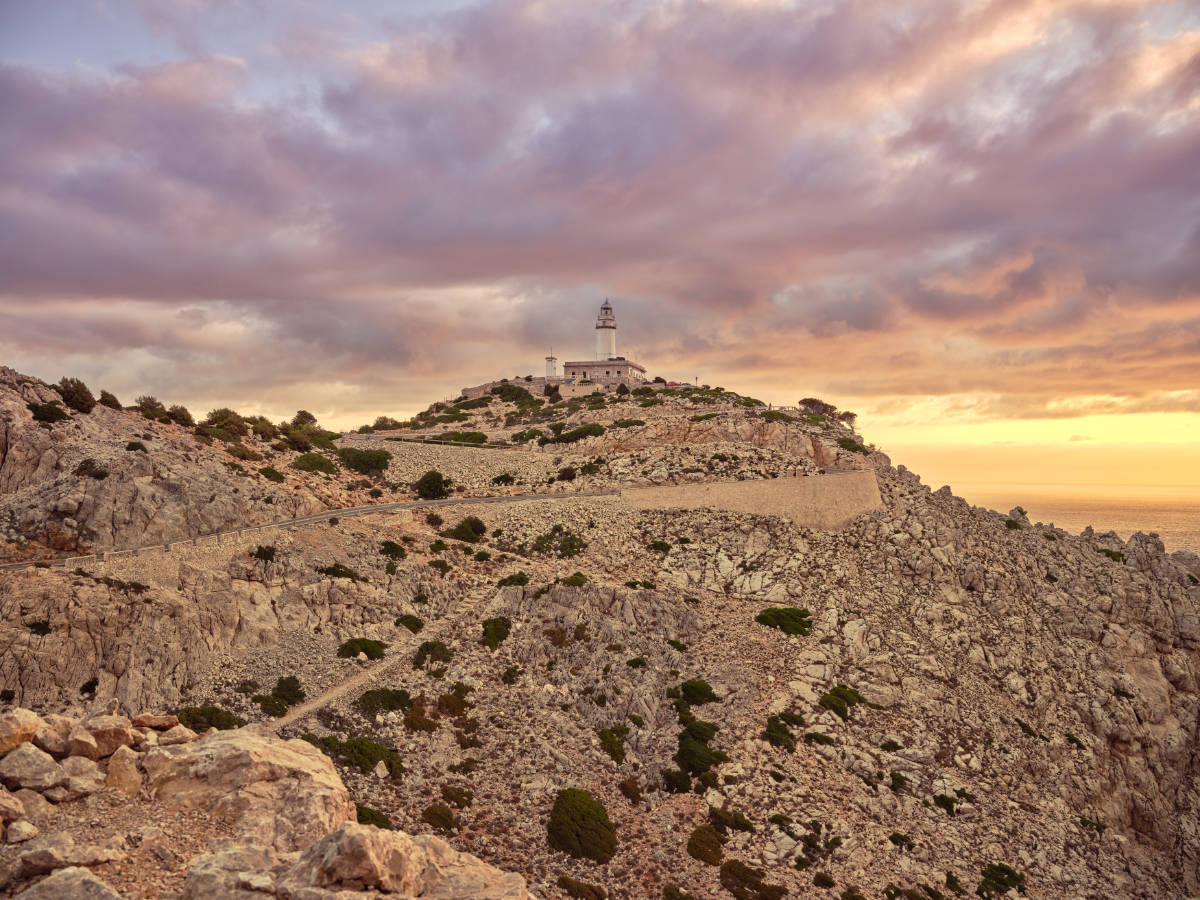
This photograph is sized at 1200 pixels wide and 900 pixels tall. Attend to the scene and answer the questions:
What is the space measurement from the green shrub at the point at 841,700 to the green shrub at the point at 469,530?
2563cm

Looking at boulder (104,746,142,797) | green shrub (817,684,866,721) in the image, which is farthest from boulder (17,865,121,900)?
green shrub (817,684,866,721)

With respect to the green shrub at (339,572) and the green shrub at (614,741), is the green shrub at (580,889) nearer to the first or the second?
the green shrub at (614,741)

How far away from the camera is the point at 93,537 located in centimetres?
3719

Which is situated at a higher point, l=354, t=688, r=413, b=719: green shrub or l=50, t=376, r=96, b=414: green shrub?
l=50, t=376, r=96, b=414: green shrub

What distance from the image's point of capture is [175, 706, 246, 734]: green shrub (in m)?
27.8

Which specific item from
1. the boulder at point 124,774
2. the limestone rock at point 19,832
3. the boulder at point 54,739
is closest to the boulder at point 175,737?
the boulder at point 124,774

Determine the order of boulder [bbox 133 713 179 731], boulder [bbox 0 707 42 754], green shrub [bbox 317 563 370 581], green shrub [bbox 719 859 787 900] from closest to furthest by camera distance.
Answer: boulder [bbox 0 707 42 754] → boulder [bbox 133 713 179 731] → green shrub [bbox 719 859 787 900] → green shrub [bbox 317 563 370 581]

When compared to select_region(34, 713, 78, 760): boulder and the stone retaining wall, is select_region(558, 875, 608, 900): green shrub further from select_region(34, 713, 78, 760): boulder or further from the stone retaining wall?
the stone retaining wall

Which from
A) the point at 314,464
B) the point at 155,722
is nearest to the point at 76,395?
the point at 314,464

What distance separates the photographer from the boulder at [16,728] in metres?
15.8

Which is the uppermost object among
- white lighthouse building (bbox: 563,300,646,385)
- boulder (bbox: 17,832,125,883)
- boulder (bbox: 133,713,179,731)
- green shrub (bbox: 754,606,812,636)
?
white lighthouse building (bbox: 563,300,646,385)

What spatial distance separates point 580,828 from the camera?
27.2m

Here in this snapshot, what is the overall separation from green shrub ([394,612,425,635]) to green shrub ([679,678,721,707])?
1481 centimetres

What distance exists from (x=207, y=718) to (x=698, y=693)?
22.8 metres
